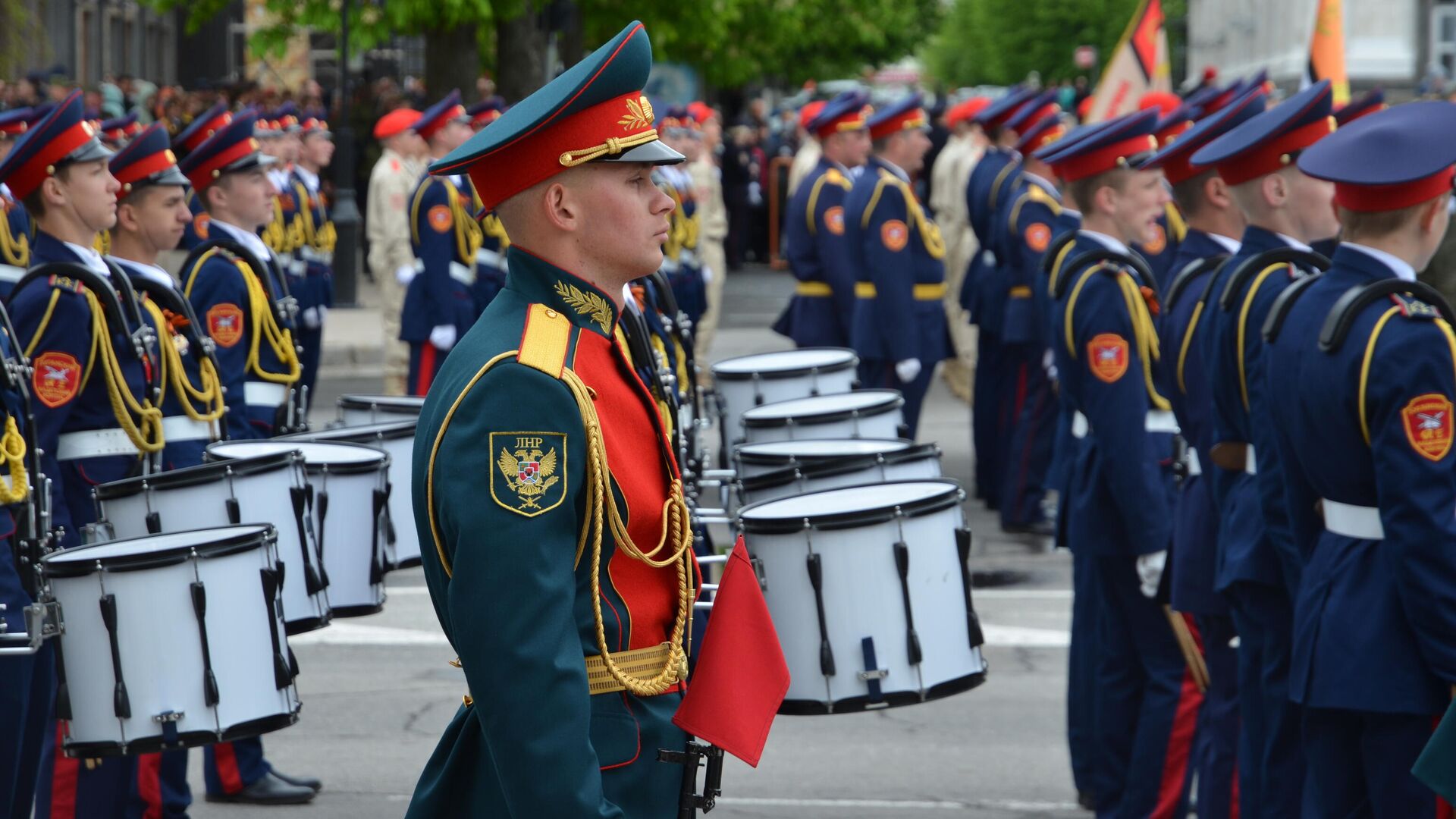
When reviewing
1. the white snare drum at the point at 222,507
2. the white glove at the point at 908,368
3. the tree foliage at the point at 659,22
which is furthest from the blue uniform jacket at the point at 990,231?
the tree foliage at the point at 659,22

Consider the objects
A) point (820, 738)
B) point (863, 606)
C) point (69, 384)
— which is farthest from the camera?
point (820, 738)

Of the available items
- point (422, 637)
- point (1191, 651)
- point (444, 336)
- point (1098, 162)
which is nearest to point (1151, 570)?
point (1191, 651)

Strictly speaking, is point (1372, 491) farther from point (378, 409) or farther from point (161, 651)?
point (378, 409)

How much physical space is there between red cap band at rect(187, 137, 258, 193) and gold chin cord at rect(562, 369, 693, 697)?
16.3 ft

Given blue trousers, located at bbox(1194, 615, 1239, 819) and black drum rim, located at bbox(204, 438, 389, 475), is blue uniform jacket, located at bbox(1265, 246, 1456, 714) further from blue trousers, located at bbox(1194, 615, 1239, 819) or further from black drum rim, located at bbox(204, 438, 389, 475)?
black drum rim, located at bbox(204, 438, 389, 475)

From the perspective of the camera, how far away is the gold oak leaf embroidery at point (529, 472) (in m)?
2.76

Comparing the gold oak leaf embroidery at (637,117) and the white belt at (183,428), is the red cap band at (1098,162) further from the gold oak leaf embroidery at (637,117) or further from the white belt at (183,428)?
the gold oak leaf embroidery at (637,117)

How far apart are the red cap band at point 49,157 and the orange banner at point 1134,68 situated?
8578 millimetres

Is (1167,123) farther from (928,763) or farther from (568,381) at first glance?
(568,381)

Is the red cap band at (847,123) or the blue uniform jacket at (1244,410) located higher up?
the red cap band at (847,123)

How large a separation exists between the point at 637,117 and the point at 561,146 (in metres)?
0.13

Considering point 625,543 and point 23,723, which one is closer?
point 625,543

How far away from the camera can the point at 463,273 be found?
40.9 ft

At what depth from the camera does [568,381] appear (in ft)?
9.36
